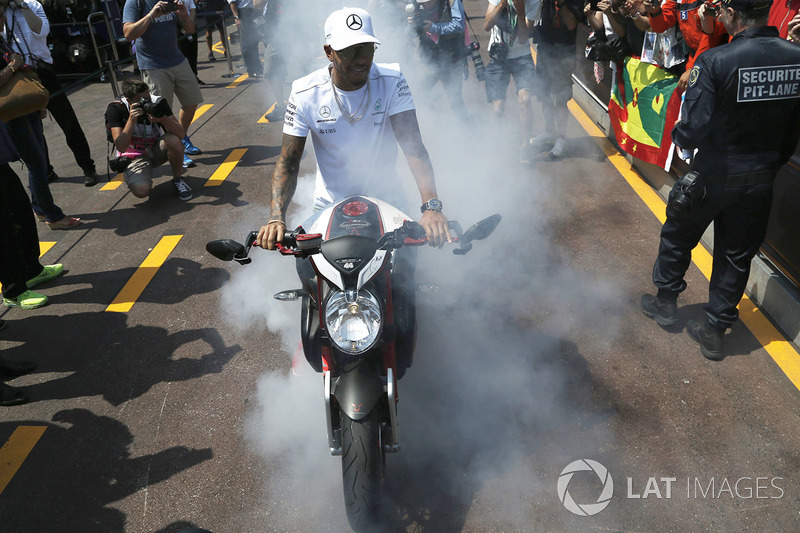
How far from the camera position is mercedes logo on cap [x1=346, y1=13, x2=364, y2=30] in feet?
9.23

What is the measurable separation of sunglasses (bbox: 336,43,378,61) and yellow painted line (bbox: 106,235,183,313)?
2.97 m

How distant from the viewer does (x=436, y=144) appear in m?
7.39

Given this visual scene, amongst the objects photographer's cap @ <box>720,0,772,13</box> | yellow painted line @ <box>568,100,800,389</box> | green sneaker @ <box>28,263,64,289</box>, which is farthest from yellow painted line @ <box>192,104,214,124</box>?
photographer's cap @ <box>720,0,772,13</box>

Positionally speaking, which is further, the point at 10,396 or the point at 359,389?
the point at 10,396

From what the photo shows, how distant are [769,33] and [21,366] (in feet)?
16.6

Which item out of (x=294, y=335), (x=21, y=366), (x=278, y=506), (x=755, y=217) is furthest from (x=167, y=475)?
(x=755, y=217)

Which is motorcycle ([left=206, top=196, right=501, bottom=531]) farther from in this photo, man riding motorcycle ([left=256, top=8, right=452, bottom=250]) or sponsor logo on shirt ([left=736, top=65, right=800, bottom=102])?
sponsor logo on shirt ([left=736, top=65, right=800, bottom=102])

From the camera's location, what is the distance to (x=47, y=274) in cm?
517

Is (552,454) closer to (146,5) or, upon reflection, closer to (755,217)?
(755,217)

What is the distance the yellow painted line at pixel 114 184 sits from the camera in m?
6.96

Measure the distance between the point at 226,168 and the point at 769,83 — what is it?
5.81 meters

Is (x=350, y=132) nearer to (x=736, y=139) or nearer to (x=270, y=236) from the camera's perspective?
(x=270, y=236)

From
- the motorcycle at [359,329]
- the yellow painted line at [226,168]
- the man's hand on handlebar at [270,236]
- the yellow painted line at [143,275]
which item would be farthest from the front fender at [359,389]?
the yellow painted line at [226,168]

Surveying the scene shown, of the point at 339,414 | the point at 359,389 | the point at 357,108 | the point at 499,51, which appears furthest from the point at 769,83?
the point at 499,51
